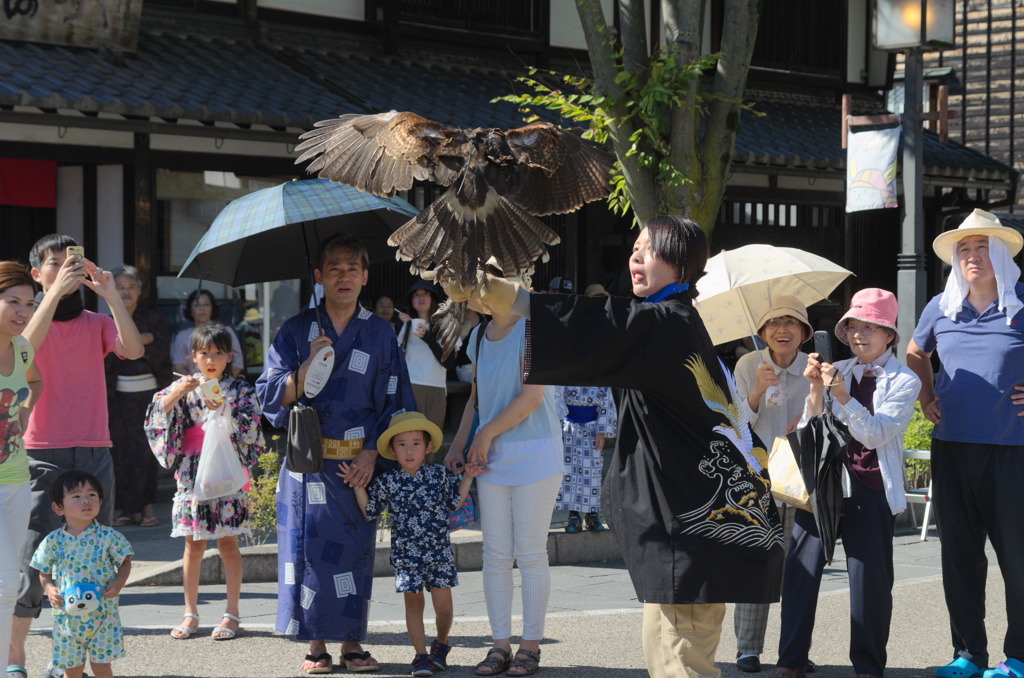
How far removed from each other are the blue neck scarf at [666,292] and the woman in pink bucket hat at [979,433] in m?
2.19

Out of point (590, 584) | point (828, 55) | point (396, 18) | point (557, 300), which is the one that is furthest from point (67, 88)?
point (828, 55)

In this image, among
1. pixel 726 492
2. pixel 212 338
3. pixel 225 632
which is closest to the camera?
pixel 726 492

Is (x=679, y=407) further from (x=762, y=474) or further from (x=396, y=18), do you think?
(x=396, y=18)

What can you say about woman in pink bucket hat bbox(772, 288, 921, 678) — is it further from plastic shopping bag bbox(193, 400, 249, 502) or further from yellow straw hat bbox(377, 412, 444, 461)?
plastic shopping bag bbox(193, 400, 249, 502)

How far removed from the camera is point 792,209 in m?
15.9

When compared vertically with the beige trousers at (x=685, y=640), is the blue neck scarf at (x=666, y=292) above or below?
above

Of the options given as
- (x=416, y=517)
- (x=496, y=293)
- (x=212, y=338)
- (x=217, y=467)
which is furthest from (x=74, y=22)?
(x=496, y=293)

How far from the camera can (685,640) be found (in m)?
3.85

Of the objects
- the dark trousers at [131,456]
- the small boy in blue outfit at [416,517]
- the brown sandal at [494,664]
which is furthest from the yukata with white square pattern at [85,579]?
the dark trousers at [131,456]

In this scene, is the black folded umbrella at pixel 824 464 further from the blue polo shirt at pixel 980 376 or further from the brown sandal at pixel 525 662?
the brown sandal at pixel 525 662

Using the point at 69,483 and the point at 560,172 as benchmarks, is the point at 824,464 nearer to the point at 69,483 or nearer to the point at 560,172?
the point at 560,172

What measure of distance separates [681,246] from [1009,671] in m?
2.74

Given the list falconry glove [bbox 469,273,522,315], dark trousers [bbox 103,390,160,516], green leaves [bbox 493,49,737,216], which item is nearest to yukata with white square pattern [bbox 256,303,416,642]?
falconry glove [bbox 469,273,522,315]

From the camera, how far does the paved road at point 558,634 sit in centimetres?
556
